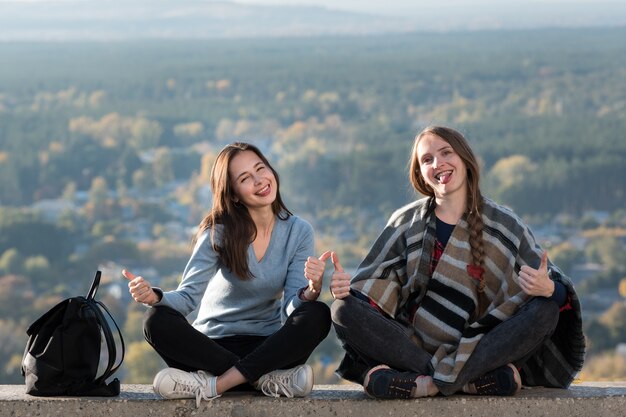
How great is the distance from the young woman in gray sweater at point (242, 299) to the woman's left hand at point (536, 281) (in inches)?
28.1

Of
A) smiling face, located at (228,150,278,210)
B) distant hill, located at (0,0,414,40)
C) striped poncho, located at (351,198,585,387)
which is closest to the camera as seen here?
striped poncho, located at (351,198,585,387)

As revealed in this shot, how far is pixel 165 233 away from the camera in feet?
260

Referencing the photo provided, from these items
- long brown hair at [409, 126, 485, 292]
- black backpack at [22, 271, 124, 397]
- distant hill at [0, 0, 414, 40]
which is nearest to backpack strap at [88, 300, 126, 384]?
black backpack at [22, 271, 124, 397]

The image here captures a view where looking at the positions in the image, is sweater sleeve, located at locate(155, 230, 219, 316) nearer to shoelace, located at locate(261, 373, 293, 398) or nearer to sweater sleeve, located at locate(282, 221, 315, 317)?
sweater sleeve, located at locate(282, 221, 315, 317)

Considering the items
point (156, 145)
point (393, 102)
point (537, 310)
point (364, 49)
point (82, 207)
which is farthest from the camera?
point (364, 49)

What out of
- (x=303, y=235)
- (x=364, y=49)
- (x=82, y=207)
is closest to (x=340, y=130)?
(x=82, y=207)

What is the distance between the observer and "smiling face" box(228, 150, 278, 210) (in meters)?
4.29

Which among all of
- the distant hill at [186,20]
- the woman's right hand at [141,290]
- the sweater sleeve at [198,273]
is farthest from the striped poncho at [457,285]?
the distant hill at [186,20]

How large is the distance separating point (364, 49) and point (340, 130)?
1426 inches

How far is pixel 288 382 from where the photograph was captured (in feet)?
12.9

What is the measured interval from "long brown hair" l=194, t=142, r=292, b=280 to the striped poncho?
44 centimetres

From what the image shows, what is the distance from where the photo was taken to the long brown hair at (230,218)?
13.8ft

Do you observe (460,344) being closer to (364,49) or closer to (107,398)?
(107,398)

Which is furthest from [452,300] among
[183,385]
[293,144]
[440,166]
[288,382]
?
[293,144]
